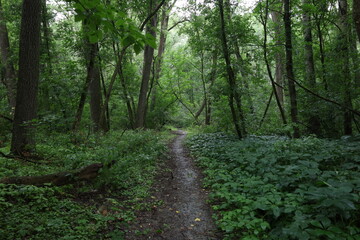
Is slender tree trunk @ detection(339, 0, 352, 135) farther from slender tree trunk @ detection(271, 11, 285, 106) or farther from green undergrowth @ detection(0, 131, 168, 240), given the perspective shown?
green undergrowth @ detection(0, 131, 168, 240)

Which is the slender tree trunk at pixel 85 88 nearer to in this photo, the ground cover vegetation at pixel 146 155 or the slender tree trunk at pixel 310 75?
the ground cover vegetation at pixel 146 155

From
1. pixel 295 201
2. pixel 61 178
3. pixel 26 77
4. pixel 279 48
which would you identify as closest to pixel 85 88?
→ pixel 26 77

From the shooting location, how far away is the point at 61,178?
12.9 ft

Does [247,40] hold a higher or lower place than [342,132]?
higher

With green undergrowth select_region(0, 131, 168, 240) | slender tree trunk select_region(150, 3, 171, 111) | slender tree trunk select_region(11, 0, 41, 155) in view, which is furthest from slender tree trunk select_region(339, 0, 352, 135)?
slender tree trunk select_region(150, 3, 171, 111)

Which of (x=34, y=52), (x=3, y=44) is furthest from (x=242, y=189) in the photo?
(x=3, y=44)

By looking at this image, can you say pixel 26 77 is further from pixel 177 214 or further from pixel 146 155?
pixel 177 214

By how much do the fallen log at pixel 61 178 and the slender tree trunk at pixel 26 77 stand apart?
2.28m

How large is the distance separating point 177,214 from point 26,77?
526cm

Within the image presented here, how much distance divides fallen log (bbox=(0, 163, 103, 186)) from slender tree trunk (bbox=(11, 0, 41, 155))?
89.9 inches

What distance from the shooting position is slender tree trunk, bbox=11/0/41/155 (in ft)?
18.1

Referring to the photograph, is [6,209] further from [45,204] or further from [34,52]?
[34,52]

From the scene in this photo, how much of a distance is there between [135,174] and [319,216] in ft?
13.7

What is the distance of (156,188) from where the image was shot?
5.14 metres
